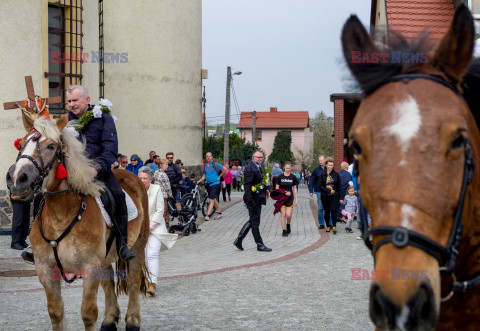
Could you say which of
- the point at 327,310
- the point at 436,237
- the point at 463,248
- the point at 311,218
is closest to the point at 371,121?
the point at 436,237

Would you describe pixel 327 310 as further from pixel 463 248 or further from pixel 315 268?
pixel 463 248

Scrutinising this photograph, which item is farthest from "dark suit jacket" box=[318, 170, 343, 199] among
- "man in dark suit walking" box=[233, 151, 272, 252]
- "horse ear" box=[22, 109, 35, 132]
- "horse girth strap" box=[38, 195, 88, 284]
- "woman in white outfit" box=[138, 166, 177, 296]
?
"horse ear" box=[22, 109, 35, 132]

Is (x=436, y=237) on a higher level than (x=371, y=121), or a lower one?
lower

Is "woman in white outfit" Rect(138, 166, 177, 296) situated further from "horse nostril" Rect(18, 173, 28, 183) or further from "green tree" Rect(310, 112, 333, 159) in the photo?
"green tree" Rect(310, 112, 333, 159)

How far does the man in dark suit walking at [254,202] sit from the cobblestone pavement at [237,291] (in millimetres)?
273

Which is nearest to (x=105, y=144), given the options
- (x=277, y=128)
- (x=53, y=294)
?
(x=53, y=294)

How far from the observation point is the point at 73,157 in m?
5.09

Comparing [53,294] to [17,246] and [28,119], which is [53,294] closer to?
[28,119]

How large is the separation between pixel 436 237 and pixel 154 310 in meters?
5.49

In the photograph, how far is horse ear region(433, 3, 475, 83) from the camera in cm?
204

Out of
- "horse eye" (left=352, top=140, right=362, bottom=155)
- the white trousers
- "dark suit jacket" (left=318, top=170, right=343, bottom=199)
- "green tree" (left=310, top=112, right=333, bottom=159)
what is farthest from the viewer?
"green tree" (left=310, top=112, right=333, bottom=159)

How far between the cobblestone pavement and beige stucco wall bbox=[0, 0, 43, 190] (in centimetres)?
357

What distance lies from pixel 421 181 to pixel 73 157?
401cm

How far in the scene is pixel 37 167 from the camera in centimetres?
463
